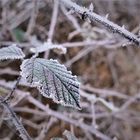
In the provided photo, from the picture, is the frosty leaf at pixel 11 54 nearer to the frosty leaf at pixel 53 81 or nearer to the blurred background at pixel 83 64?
the frosty leaf at pixel 53 81

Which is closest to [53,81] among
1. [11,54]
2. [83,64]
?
[11,54]

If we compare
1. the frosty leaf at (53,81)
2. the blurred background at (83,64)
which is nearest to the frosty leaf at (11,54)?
the frosty leaf at (53,81)

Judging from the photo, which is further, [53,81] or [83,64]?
[83,64]

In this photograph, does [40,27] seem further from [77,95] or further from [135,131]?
[77,95]

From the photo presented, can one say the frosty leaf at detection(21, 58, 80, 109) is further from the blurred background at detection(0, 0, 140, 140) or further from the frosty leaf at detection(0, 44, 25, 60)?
the blurred background at detection(0, 0, 140, 140)

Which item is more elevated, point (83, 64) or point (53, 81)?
point (83, 64)

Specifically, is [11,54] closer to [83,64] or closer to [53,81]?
[53,81]

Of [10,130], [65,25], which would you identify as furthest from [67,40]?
[10,130]
